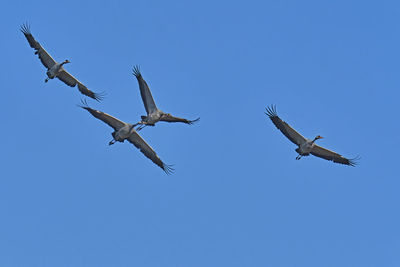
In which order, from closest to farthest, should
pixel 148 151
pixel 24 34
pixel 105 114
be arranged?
pixel 105 114
pixel 148 151
pixel 24 34

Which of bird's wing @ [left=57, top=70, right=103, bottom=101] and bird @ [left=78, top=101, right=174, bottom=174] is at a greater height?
bird's wing @ [left=57, top=70, right=103, bottom=101]

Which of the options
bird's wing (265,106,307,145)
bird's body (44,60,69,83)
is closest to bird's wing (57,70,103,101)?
bird's body (44,60,69,83)

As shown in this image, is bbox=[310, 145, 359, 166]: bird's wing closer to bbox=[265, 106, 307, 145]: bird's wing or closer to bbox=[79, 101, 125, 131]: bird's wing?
bbox=[265, 106, 307, 145]: bird's wing

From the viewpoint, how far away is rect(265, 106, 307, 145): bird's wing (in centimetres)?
3800

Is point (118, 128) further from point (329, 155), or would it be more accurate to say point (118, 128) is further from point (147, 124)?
point (329, 155)

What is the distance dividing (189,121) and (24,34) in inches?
467

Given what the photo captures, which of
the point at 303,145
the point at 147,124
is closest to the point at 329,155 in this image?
the point at 303,145

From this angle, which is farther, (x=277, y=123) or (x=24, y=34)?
(x=24, y=34)

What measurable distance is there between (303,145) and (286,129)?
1.29 meters

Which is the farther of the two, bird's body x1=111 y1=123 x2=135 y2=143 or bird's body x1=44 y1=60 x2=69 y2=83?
bird's body x1=44 y1=60 x2=69 y2=83

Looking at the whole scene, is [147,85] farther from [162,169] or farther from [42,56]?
[42,56]

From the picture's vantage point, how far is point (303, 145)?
127 feet

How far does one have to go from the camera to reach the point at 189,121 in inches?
1475

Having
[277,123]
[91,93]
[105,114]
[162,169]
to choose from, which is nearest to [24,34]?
[91,93]
